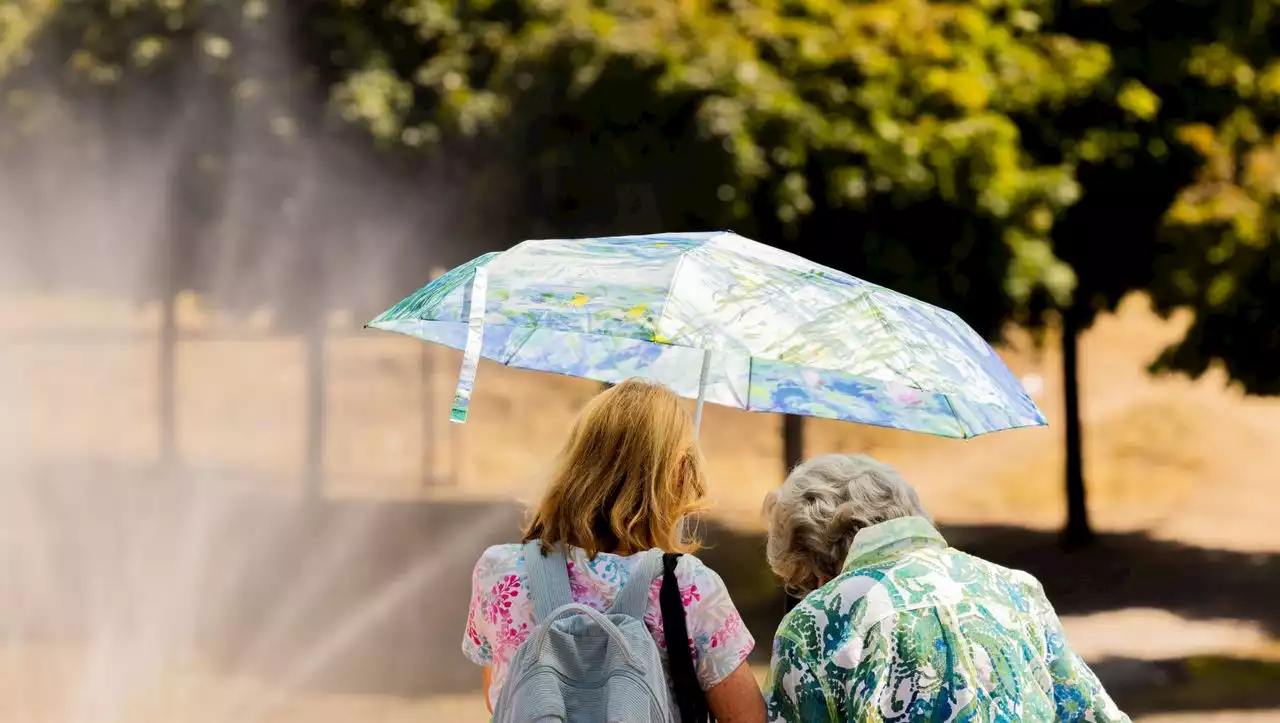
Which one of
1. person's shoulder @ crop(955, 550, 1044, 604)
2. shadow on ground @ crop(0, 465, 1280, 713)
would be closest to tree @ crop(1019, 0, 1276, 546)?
shadow on ground @ crop(0, 465, 1280, 713)

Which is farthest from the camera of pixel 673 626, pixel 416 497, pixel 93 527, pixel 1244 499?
pixel 1244 499

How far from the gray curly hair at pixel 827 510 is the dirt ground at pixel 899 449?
791 cm

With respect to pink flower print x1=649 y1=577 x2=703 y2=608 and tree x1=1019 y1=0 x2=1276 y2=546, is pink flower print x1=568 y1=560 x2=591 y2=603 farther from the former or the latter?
tree x1=1019 y1=0 x2=1276 y2=546

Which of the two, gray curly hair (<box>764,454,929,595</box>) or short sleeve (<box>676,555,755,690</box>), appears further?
gray curly hair (<box>764,454,929,595</box>)

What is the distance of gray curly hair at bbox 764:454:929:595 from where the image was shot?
2.52m

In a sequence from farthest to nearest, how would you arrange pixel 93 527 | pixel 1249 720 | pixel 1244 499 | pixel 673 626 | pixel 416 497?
pixel 1244 499
pixel 416 497
pixel 93 527
pixel 1249 720
pixel 673 626

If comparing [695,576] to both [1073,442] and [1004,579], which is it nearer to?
[1004,579]

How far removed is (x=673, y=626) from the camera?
241 cm

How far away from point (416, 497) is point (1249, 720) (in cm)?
1302

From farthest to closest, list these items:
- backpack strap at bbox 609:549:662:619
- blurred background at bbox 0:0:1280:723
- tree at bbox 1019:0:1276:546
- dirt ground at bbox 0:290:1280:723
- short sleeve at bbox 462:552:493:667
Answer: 1. dirt ground at bbox 0:290:1280:723
2. tree at bbox 1019:0:1276:546
3. blurred background at bbox 0:0:1280:723
4. short sleeve at bbox 462:552:493:667
5. backpack strap at bbox 609:549:662:619

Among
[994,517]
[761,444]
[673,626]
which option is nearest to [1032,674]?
[673,626]

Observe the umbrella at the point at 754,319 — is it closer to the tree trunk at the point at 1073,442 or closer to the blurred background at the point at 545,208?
the blurred background at the point at 545,208

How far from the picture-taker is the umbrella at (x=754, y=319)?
277cm

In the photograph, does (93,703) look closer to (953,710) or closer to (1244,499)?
(953,710)
